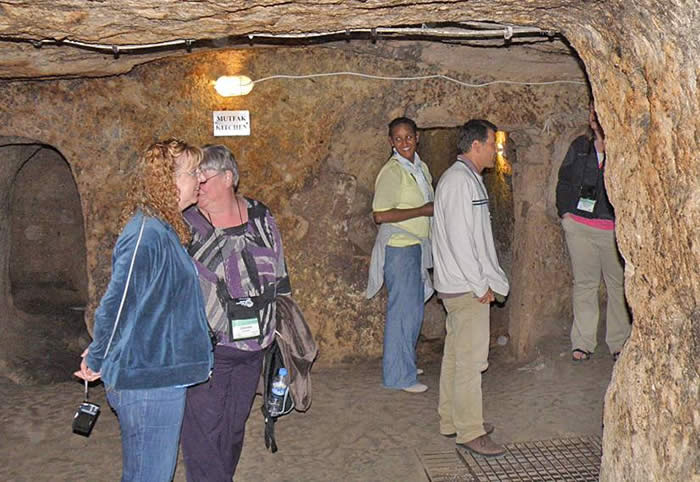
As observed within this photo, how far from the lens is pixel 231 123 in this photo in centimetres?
634

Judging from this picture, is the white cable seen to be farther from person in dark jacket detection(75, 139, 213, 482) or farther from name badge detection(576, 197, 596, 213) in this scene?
person in dark jacket detection(75, 139, 213, 482)

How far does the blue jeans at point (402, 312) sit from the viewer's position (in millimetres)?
6039

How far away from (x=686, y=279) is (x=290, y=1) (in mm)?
1731

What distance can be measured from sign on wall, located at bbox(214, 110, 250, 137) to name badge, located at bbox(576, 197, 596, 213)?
8.54ft

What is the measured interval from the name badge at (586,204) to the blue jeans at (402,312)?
1.29 meters

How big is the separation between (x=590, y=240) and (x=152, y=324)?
4.01 meters

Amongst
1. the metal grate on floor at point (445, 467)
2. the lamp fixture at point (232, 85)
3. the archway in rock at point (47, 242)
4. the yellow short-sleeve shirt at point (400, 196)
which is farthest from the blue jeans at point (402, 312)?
the archway in rock at point (47, 242)

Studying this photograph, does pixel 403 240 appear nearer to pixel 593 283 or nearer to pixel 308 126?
pixel 308 126

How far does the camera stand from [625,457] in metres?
3.38

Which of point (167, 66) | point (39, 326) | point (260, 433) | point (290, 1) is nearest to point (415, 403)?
point (260, 433)

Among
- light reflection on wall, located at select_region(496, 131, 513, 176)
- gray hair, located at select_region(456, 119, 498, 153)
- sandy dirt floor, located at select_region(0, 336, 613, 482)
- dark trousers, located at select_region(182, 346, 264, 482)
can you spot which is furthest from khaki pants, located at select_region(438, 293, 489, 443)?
light reflection on wall, located at select_region(496, 131, 513, 176)

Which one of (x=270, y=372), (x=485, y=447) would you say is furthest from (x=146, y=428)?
(x=485, y=447)

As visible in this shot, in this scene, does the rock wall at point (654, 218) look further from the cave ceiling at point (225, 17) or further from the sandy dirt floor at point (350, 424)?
the sandy dirt floor at point (350, 424)

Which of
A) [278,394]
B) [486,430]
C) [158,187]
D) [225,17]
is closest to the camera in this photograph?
[225,17]
